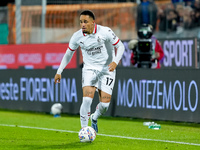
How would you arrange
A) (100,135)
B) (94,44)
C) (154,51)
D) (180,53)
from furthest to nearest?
(180,53)
(154,51)
(100,135)
(94,44)

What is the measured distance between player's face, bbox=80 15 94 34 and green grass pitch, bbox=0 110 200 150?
1945 millimetres

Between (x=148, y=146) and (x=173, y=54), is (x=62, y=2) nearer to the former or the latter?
(x=173, y=54)

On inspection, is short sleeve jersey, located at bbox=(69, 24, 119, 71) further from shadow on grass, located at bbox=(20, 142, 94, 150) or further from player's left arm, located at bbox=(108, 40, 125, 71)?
shadow on grass, located at bbox=(20, 142, 94, 150)

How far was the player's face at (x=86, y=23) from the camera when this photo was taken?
10734 mm

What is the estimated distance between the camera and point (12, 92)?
1827cm

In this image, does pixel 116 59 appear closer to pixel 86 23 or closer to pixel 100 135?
pixel 86 23

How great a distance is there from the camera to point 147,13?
20.0 m

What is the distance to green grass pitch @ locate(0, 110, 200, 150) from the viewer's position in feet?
32.6

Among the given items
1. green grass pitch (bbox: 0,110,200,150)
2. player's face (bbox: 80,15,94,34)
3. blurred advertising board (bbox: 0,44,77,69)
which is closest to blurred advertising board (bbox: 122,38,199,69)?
green grass pitch (bbox: 0,110,200,150)

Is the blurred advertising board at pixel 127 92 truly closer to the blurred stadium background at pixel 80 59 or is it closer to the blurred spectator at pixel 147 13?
the blurred stadium background at pixel 80 59

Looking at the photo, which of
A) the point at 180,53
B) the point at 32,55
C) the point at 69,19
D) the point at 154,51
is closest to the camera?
the point at 154,51

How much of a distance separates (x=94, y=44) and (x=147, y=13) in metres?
9.17

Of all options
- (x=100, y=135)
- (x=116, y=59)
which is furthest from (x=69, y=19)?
(x=116, y=59)

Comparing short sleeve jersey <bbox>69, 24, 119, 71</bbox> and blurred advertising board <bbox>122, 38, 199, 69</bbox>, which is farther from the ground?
short sleeve jersey <bbox>69, 24, 119, 71</bbox>
